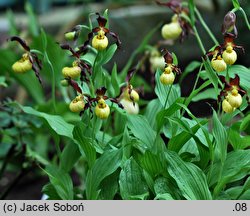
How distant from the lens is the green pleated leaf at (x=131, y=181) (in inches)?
40.6

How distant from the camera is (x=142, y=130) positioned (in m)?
1.11

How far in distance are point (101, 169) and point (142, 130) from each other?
0.38 feet

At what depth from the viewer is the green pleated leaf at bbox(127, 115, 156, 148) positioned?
1100 mm

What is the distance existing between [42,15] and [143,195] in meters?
2.00

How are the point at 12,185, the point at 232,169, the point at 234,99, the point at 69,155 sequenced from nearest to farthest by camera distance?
the point at 234,99, the point at 232,169, the point at 69,155, the point at 12,185

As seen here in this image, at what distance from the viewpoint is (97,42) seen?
0.98m

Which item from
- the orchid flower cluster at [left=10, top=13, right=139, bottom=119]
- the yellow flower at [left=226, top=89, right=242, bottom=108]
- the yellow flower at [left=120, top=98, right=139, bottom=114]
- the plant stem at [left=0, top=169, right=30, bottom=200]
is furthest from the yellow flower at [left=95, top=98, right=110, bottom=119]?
the plant stem at [left=0, top=169, right=30, bottom=200]

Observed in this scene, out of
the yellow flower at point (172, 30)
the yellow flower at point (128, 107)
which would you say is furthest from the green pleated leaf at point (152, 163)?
the yellow flower at point (172, 30)

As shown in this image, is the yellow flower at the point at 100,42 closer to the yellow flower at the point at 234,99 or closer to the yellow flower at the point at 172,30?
the yellow flower at the point at 234,99

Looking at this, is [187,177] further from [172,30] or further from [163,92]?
[172,30]

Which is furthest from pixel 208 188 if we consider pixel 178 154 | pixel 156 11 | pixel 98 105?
pixel 156 11

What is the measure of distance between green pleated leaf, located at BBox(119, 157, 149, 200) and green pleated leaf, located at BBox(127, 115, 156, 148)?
7cm

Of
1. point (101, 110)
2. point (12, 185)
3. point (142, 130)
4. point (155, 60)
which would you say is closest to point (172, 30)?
point (155, 60)

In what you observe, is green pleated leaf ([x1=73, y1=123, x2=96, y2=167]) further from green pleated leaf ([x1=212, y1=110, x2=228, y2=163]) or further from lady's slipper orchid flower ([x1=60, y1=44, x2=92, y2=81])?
green pleated leaf ([x1=212, y1=110, x2=228, y2=163])
